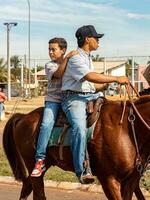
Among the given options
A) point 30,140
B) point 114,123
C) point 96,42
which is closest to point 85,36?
point 96,42

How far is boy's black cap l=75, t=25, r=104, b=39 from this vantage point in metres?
5.75

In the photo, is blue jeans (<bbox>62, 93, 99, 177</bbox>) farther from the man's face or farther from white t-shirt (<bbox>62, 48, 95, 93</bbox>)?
the man's face

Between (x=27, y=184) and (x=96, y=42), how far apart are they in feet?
7.12

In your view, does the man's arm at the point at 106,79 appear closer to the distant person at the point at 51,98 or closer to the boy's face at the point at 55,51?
the distant person at the point at 51,98

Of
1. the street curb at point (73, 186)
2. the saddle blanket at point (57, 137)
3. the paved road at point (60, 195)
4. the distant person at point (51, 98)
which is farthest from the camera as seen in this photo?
the street curb at point (73, 186)

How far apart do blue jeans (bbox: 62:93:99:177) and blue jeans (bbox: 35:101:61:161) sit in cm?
18

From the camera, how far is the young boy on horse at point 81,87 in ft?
18.3

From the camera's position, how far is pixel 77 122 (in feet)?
18.7

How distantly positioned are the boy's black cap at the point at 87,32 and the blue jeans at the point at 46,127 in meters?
0.94

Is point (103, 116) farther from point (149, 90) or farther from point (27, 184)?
point (27, 184)

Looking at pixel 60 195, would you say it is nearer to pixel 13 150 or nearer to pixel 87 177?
pixel 13 150

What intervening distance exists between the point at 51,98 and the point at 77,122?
623 millimetres

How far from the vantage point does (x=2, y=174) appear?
31.1 ft

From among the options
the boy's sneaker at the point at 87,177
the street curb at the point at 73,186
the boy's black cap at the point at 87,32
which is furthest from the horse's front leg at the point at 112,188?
the street curb at the point at 73,186
